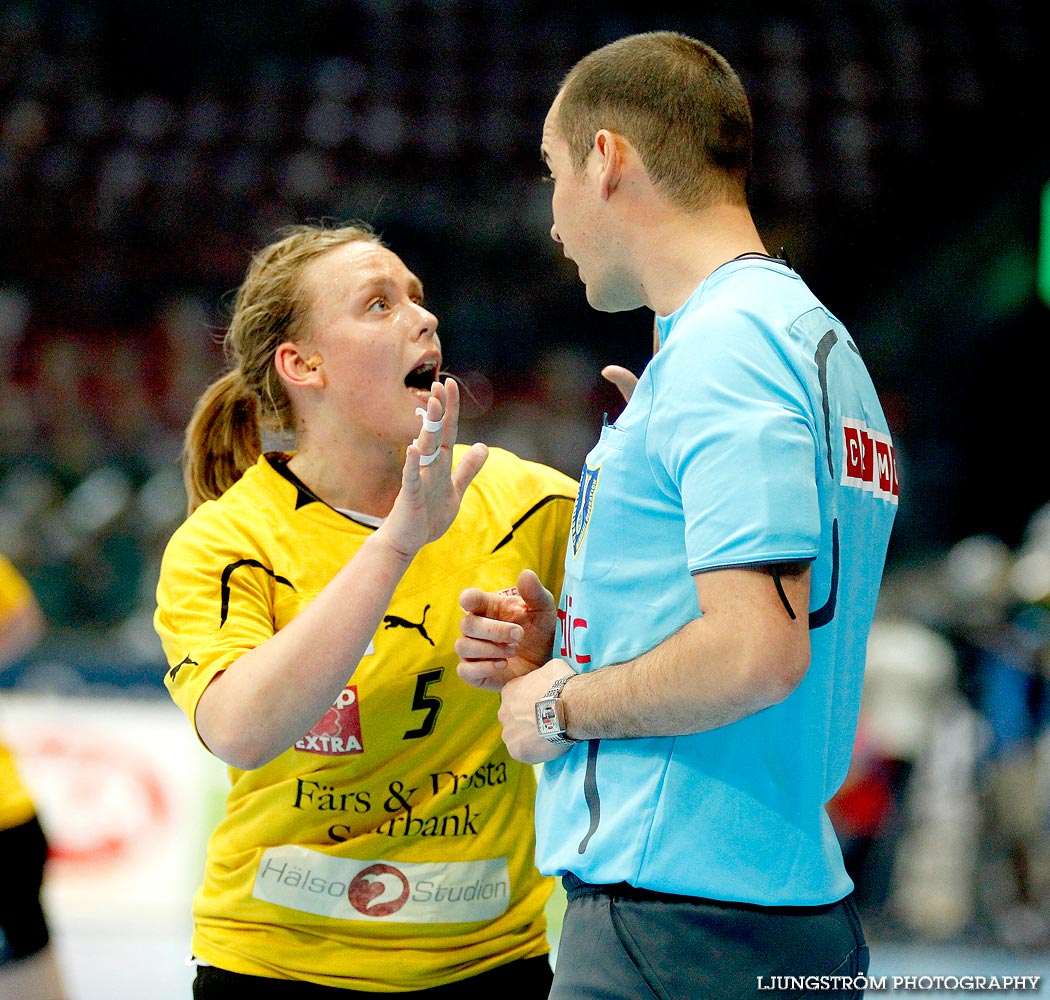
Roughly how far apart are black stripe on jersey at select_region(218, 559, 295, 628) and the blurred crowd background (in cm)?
420

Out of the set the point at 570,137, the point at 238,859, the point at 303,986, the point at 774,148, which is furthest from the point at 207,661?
the point at 774,148

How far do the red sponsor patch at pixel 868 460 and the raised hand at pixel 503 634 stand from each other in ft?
1.87

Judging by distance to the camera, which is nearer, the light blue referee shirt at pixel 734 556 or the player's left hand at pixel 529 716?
the light blue referee shirt at pixel 734 556

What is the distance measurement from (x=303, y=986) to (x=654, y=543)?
1.13 metres

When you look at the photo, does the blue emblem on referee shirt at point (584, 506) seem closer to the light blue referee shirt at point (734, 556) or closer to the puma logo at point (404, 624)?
the light blue referee shirt at point (734, 556)

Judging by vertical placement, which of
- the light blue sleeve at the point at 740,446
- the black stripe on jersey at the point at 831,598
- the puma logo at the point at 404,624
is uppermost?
the light blue sleeve at the point at 740,446

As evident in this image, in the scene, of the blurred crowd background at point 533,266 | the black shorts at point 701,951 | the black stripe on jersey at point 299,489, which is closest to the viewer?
the black shorts at point 701,951

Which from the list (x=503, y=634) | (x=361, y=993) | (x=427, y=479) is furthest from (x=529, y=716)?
(x=361, y=993)

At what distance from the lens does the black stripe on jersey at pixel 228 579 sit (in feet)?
6.85

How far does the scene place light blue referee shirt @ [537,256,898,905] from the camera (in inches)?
59.7

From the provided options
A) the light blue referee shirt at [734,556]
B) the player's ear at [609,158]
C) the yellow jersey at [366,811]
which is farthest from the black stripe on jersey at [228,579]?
the player's ear at [609,158]

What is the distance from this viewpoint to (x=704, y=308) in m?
1.65

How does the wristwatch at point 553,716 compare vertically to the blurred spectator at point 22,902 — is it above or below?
above

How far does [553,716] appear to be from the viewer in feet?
5.71
